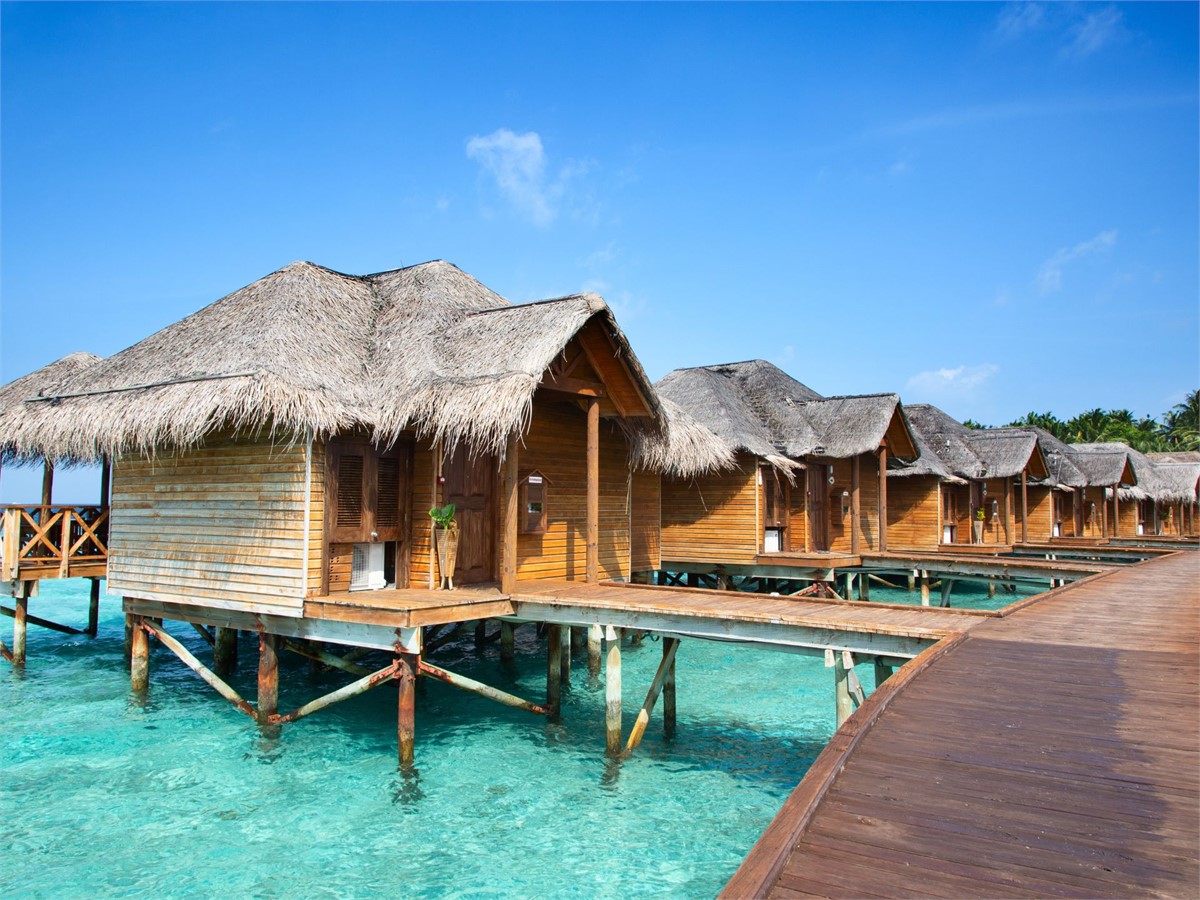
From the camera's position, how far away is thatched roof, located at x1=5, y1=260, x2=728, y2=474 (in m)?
9.65

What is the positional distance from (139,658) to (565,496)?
21.2 ft

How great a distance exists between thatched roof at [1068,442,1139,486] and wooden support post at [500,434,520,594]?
29.6m

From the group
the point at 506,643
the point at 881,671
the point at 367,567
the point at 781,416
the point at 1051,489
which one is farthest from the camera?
the point at 1051,489

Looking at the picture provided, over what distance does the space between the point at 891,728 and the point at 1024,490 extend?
82.9 feet

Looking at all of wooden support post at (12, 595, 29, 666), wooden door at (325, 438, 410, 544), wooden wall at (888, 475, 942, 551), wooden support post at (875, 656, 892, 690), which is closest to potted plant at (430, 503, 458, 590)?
wooden door at (325, 438, 410, 544)

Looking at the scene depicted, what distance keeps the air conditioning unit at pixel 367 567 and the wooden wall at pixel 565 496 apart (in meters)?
1.84

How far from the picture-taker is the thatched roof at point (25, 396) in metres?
12.2

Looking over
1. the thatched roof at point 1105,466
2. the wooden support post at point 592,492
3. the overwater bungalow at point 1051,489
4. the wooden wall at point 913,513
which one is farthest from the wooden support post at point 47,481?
the thatched roof at point 1105,466

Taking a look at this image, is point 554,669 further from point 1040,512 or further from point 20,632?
point 1040,512

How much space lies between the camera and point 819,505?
2152 cm

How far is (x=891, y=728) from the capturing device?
4.92 meters

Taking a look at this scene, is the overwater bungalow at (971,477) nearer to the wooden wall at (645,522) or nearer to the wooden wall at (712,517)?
the wooden wall at (712,517)

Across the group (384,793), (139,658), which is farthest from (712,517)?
(384,793)

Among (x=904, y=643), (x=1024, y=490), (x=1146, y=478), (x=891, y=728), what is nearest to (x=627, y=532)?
(x=904, y=643)
